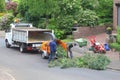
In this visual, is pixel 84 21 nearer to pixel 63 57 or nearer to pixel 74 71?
pixel 63 57

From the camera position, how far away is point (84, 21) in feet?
125

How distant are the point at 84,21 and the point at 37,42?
928 centimetres

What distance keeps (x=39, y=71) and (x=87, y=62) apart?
2.81 meters

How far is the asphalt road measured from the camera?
20438 mm

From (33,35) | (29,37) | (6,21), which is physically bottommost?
Result: (29,37)

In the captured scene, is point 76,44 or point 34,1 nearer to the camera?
point 76,44

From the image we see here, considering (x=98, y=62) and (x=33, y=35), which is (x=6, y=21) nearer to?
(x=33, y=35)

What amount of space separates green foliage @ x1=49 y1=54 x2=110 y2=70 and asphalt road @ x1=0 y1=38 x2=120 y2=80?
1.58ft

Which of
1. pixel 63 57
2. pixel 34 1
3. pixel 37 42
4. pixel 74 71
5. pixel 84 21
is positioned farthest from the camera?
pixel 84 21

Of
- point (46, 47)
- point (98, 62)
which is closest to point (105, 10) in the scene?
point (46, 47)

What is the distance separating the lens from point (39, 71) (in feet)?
73.5

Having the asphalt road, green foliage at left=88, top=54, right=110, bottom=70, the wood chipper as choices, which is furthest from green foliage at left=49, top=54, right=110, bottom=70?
the wood chipper

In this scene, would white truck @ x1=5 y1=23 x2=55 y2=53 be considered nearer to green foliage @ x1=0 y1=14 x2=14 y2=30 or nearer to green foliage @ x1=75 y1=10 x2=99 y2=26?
green foliage @ x1=75 y1=10 x2=99 y2=26

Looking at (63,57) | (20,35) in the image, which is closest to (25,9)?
(20,35)
